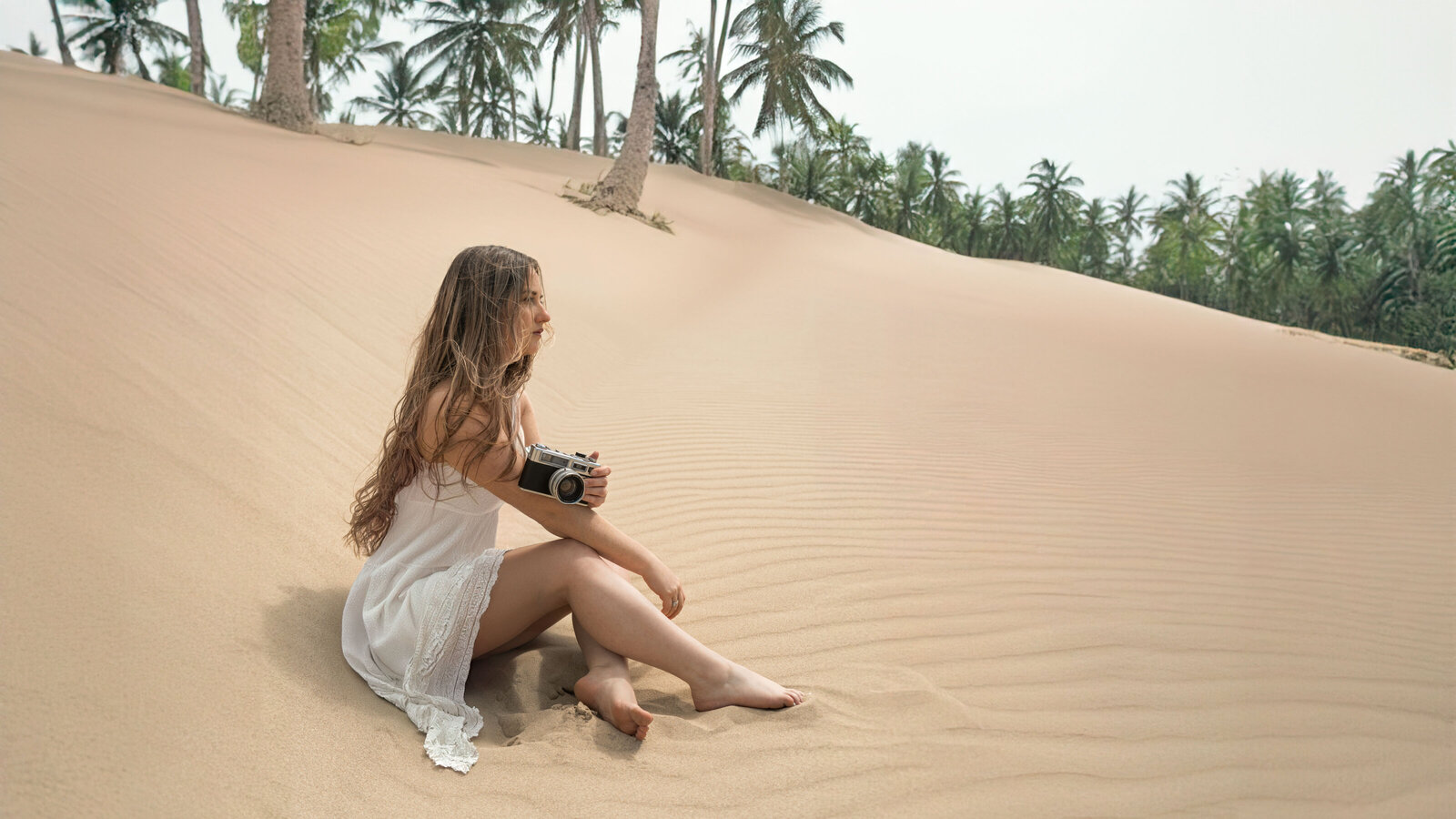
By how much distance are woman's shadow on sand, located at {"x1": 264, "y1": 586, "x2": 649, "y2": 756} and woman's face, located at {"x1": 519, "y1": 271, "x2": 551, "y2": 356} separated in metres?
0.98

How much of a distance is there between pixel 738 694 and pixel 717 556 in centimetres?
128

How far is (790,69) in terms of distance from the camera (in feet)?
88.1

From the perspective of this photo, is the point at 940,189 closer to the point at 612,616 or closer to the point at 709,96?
the point at 709,96

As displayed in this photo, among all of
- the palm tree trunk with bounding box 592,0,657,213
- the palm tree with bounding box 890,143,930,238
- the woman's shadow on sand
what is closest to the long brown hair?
the woman's shadow on sand

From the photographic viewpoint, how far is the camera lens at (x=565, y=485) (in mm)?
2377

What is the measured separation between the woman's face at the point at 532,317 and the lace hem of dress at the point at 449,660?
24.9 inches

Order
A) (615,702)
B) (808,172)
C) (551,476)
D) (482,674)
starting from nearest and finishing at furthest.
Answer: (615,702)
(551,476)
(482,674)
(808,172)

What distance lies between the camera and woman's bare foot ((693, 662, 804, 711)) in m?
2.44

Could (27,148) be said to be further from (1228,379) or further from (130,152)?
(1228,379)

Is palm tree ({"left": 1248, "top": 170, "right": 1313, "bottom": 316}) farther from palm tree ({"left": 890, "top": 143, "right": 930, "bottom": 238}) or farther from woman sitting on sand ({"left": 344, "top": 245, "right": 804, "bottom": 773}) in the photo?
woman sitting on sand ({"left": 344, "top": 245, "right": 804, "bottom": 773})

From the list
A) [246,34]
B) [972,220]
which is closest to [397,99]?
[246,34]

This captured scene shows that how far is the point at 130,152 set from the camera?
730 cm

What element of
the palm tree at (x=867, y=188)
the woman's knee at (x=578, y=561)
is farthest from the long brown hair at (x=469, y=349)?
the palm tree at (x=867, y=188)

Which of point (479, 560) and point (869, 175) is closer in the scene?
point (479, 560)
